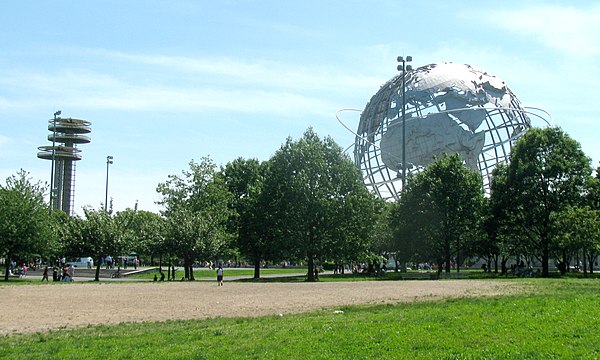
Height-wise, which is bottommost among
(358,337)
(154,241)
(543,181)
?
(358,337)

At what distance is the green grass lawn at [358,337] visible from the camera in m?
11.0

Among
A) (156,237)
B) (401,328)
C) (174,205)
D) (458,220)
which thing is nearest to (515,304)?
(401,328)

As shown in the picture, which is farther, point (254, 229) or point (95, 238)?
point (254, 229)

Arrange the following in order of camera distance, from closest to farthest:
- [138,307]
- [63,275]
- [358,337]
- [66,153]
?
[358,337]
[138,307]
[63,275]
[66,153]

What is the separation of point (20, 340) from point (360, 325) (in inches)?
292

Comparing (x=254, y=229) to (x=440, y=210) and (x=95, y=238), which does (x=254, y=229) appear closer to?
(x=95, y=238)

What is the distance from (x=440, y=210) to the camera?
1914 inches

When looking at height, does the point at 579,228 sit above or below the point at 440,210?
below

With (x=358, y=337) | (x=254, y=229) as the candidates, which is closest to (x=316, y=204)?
(x=254, y=229)

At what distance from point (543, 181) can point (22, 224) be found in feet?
125

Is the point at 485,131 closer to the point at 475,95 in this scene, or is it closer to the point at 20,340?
the point at 475,95

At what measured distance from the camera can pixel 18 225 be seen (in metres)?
46.2

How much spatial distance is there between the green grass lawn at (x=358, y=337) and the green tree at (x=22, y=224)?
3368cm

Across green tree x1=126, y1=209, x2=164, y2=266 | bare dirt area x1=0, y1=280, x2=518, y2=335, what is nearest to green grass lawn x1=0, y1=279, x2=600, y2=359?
bare dirt area x1=0, y1=280, x2=518, y2=335
